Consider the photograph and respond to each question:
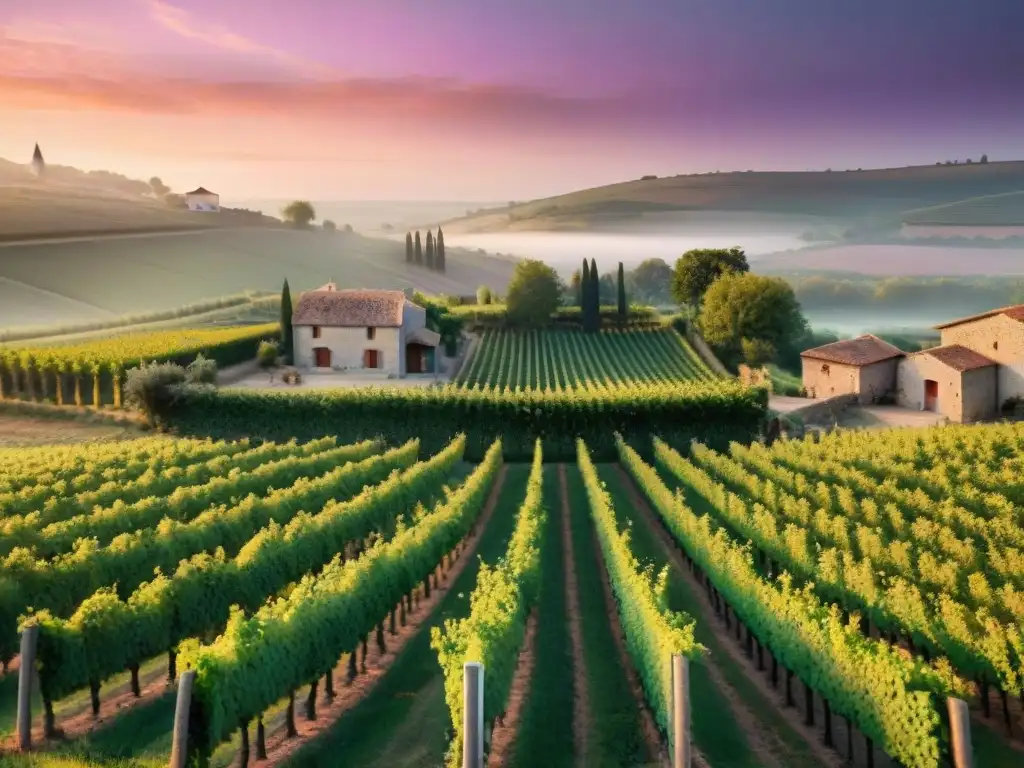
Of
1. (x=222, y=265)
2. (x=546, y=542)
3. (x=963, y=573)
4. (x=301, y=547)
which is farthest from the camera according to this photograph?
(x=222, y=265)

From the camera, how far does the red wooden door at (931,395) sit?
4515 cm

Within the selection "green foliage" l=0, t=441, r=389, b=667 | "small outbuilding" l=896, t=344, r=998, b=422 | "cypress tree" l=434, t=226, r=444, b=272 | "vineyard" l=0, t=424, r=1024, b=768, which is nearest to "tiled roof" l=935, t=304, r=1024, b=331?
"small outbuilding" l=896, t=344, r=998, b=422

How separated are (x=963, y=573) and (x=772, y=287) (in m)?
45.8

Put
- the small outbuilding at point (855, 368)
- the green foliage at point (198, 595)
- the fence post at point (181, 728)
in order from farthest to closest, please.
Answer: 1. the small outbuilding at point (855, 368)
2. the green foliage at point (198, 595)
3. the fence post at point (181, 728)

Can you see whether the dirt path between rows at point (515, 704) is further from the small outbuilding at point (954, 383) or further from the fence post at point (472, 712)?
the small outbuilding at point (954, 383)

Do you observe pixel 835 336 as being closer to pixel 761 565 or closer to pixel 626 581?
pixel 761 565

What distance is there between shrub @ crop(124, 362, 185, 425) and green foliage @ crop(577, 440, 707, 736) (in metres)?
27.8

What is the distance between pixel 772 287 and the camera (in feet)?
196

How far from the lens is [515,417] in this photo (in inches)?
1491

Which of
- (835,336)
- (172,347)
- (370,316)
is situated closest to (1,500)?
(172,347)

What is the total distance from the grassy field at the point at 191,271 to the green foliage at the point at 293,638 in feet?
180

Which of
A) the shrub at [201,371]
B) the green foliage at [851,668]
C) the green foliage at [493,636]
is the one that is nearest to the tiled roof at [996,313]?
the green foliage at [851,668]

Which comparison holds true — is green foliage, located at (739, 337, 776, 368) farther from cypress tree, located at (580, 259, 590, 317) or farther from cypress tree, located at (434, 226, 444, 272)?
cypress tree, located at (434, 226, 444, 272)

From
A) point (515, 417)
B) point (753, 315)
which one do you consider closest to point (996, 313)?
point (753, 315)
